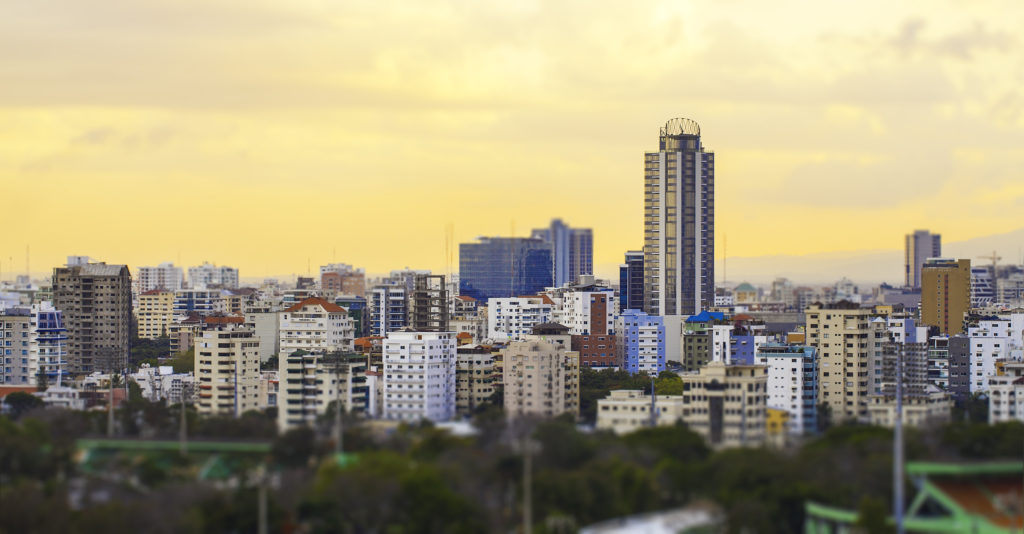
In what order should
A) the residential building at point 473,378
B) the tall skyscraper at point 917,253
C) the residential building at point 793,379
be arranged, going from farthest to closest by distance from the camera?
the tall skyscraper at point 917,253, the residential building at point 473,378, the residential building at point 793,379

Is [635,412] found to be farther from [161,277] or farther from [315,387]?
[161,277]

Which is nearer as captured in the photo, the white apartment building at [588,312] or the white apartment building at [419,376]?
the white apartment building at [419,376]

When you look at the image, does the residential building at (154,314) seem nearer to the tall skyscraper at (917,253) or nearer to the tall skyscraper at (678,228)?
the tall skyscraper at (678,228)

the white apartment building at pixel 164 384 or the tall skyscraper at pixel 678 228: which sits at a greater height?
the tall skyscraper at pixel 678 228

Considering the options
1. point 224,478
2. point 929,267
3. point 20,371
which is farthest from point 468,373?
point 929,267

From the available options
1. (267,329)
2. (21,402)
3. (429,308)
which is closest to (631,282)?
(267,329)

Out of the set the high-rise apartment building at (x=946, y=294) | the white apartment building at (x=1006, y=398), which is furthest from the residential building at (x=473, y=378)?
the high-rise apartment building at (x=946, y=294)

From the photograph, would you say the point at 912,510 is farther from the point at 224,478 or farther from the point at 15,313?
the point at 15,313
